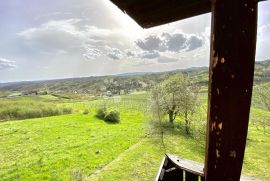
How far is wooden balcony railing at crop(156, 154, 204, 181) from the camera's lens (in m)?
4.76

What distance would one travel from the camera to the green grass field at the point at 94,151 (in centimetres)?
1983

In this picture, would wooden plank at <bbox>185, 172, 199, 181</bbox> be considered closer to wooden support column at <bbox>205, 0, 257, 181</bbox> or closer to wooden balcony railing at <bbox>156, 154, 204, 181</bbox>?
wooden balcony railing at <bbox>156, 154, 204, 181</bbox>

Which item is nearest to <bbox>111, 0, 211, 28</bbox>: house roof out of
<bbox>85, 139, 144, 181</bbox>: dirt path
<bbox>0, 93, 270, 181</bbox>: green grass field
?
<bbox>0, 93, 270, 181</bbox>: green grass field

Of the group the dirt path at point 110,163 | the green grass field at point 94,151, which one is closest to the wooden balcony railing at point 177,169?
the green grass field at point 94,151

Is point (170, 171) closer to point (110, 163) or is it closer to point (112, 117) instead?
point (110, 163)

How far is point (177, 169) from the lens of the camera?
534 centimetres

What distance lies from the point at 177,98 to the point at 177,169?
29.5m

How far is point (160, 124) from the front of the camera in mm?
33750

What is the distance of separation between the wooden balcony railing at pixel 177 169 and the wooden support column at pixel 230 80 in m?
3.51

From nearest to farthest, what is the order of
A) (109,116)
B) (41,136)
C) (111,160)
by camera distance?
(111,160) → (41,136) → (109,116)

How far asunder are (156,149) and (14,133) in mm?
20597

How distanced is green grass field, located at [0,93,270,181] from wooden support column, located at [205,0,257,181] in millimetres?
17411

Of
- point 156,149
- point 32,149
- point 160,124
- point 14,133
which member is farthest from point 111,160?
point 14,133

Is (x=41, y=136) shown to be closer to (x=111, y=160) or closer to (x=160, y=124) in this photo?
(x=111, y=160)
